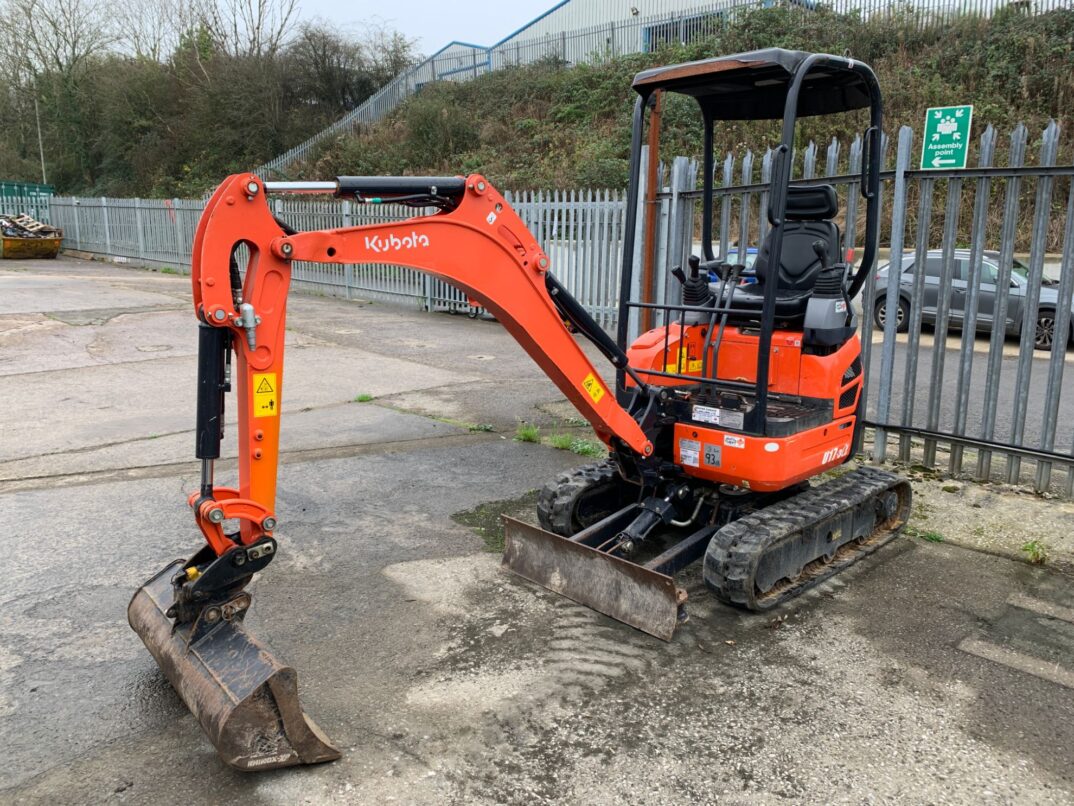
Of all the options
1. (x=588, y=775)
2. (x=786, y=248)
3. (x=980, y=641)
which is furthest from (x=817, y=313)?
(x=588, y=775)

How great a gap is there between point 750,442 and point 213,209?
2.77 m

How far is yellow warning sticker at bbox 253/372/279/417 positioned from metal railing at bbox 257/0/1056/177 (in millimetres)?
24744

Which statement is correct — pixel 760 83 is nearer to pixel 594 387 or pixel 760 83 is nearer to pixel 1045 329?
pixel 594 387

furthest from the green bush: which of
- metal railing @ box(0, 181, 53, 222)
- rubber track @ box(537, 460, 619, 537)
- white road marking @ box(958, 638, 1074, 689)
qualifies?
white road marking @ box(958, 638, 1074, 689)

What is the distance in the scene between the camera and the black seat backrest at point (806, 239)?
16.3ft

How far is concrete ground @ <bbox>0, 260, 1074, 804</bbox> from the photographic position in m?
3.10

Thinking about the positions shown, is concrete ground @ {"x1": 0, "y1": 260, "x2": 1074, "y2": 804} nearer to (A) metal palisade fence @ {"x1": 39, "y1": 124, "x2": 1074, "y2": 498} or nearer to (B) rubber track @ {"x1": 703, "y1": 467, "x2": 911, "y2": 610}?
(B) rubber track @ {"x1": 703, "y1": 467, "x2": 911, "y2": 610}

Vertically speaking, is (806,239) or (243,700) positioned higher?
(806,239)

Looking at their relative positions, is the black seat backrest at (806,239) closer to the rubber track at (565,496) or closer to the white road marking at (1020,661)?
the rubber track at (565,496)

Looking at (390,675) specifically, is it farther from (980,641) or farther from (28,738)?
(980,641)

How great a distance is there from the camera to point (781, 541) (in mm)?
4391

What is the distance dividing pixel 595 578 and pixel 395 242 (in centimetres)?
195

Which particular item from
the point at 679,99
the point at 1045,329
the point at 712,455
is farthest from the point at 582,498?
the point at 679,99

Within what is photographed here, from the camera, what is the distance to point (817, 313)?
4.72m
